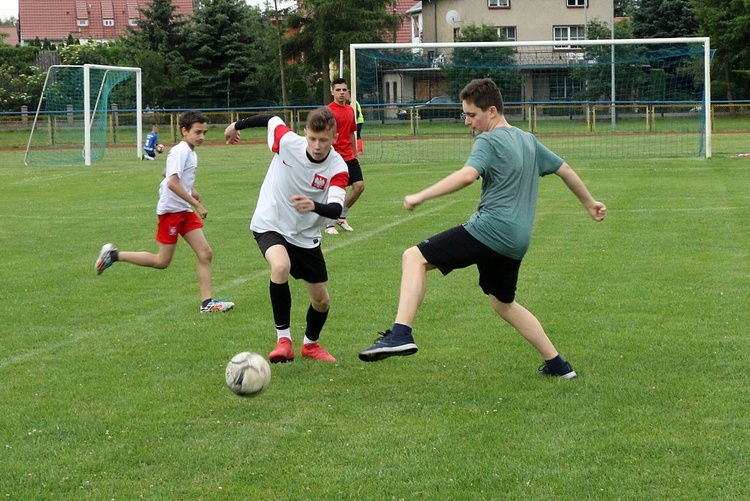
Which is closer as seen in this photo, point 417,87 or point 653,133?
point 417,87

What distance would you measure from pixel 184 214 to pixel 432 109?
21724mm

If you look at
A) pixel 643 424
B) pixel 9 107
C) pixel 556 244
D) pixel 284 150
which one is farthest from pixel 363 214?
pixel 9 107

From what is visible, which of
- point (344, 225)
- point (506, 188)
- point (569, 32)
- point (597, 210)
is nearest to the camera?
point (506, 188)

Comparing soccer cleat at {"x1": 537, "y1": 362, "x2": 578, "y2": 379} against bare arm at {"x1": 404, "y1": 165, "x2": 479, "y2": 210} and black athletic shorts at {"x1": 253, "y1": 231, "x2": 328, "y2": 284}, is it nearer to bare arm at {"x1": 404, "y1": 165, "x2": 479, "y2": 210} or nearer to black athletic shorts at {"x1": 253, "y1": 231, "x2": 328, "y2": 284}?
bare arm at {"x1": 404, "y1": 165, "x2": 479, "y2": 210}

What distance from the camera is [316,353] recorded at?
700cm

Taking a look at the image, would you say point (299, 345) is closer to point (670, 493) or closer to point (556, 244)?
point (670, 493)

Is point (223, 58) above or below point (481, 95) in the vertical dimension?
above

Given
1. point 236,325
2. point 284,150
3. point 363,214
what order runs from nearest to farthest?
point 284,150
point 236,325
point 363,214

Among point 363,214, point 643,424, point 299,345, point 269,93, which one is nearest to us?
point 643,424

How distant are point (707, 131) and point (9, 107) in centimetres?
3973

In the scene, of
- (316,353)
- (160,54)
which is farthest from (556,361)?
(160,54)

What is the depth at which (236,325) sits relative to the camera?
26.8 ft

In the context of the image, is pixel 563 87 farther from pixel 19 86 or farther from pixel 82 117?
pixel 19 86

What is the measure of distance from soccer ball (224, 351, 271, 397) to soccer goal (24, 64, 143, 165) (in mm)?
24020
